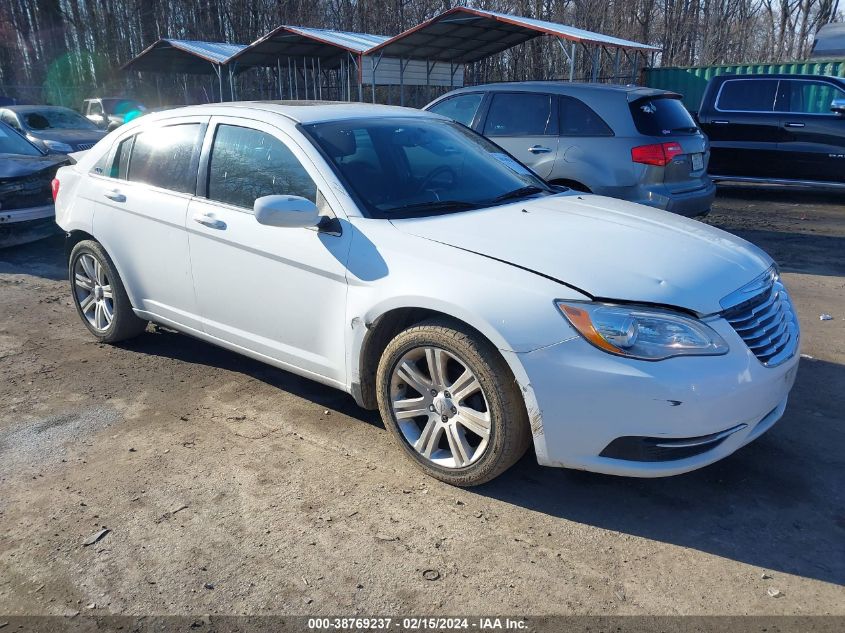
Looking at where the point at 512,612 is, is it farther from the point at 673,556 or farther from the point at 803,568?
the point at 803,568

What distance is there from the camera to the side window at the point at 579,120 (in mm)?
7238

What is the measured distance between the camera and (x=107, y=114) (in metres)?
20.8

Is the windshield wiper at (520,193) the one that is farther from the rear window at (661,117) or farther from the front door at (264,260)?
the rear window at (661,117)

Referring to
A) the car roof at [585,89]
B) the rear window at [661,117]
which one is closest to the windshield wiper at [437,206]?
the rear window at [661,117]

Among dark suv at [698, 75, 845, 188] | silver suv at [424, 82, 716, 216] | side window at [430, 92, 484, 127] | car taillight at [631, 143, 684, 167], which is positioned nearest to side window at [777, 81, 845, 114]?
dark suv at [698, 75, 845, 188]

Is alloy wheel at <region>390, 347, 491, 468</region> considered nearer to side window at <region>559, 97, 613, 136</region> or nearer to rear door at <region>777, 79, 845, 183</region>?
side window at <region>559, 97, 613, 136</region>

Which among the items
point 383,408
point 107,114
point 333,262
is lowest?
point 107,114

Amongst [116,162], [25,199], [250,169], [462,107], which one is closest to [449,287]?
[250,169]

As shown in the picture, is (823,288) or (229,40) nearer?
(823,288)

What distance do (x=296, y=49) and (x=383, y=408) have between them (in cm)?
1966

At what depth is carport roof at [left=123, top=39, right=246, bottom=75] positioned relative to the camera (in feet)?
71.5

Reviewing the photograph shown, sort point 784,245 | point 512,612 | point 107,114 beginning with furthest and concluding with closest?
point 107,114 < point 784,245 < point 512,612

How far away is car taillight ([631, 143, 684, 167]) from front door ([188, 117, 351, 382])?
4.27m

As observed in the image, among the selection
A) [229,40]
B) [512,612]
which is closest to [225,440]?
[512,612]
